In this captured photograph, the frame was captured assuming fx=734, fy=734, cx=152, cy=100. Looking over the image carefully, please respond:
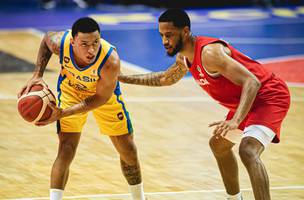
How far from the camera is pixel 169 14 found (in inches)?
243

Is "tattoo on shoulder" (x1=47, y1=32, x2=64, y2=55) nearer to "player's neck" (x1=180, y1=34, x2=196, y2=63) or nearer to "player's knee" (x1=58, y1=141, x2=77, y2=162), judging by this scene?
"player's knee" (x1=58, y1=141, x2=77, y2=162)

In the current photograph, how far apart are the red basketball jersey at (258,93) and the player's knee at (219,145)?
0.34 meters

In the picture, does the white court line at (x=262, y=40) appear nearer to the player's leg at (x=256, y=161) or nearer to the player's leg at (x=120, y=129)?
the player's leg at (x=120, y=129)

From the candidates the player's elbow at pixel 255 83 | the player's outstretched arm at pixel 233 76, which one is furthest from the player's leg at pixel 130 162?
the player's elbow at pixel 255 83

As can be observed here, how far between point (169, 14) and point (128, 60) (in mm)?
8863

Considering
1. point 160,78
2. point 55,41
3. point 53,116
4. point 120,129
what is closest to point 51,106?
point 53,116

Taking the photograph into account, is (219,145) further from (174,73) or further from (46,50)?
(46,50)

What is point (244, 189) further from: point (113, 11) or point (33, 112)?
point (113, 11)

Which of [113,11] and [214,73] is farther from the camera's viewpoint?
[113,11]

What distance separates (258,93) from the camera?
632 cm

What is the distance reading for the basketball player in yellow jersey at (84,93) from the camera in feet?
20.7

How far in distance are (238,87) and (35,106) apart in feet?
5.68

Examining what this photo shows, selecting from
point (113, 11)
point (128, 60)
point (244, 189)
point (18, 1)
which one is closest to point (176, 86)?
point (128, 60)

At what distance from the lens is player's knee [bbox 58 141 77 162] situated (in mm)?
6652
